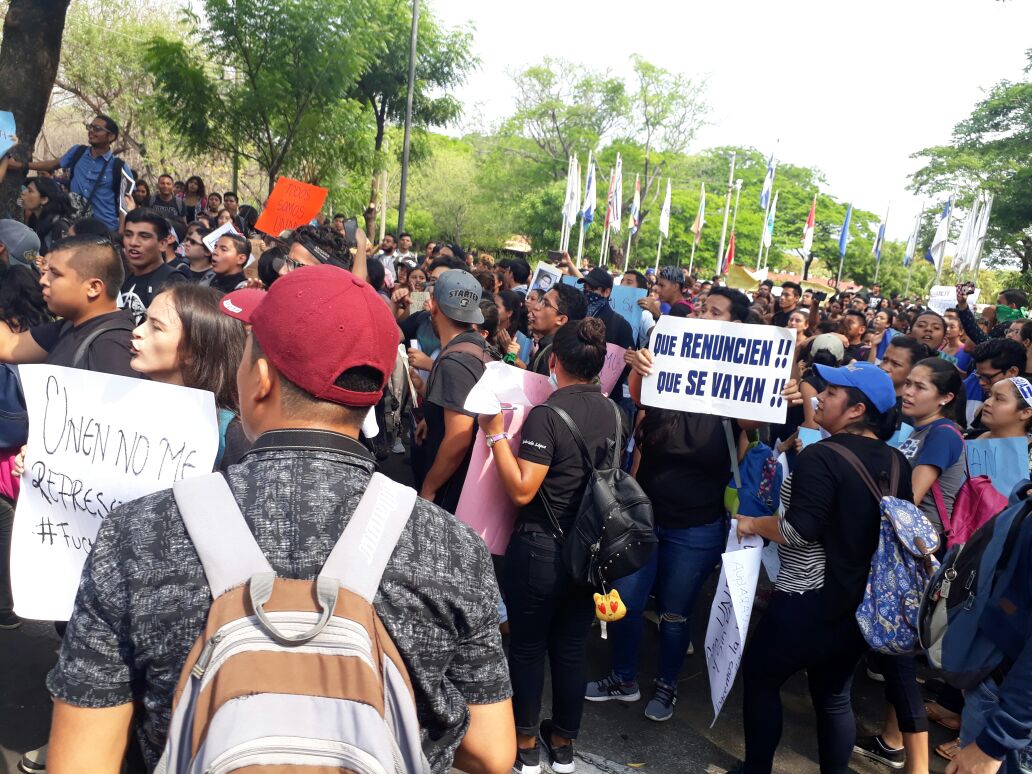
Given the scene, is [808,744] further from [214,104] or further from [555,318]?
[214,104]

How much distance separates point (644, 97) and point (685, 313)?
49.3 metres

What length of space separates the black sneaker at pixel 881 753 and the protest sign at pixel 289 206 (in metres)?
5.55

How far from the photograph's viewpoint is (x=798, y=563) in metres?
3.23

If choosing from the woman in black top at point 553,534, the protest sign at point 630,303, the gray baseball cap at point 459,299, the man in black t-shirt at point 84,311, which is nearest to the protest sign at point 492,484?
the woman in black top at point 553,534

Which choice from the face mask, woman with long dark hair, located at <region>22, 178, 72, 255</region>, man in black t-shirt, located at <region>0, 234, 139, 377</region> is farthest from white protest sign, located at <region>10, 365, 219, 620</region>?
woman with long dark hair, located at <region>22, 178, 72, 255</region>

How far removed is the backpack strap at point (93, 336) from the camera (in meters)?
3.13

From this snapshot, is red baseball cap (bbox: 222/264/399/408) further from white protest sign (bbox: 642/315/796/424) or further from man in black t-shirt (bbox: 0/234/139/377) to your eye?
white protest sign (bbox: 642/315/796/424)

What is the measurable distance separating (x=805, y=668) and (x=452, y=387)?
190cm

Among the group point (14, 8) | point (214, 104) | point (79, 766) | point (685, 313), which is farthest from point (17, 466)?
point (214, 104)

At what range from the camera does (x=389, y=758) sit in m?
1.12

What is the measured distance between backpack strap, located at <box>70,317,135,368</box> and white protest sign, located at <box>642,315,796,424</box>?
7.82 feet

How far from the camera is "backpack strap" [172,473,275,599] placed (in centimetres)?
121

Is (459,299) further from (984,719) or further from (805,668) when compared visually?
(984,719)

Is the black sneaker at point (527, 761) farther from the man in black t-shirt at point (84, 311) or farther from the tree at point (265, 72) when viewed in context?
the tree at point (265, 72)
